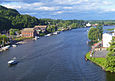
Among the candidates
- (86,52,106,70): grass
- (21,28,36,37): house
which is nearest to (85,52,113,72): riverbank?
(86,52,106,70): grass

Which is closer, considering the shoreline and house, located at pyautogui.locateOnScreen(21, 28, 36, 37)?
the shoreline

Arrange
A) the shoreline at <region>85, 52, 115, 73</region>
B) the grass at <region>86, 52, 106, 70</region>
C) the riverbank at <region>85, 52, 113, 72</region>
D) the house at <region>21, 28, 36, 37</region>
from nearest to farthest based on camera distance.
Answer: the riverbank at <region>85, 52, 113, 72</region>, the shoreline at <region>85, 52, 115, 73</region>, the grass at <region>86, 52, 106, 70</region>, the house at <region>21, 28, 36, 37</region>

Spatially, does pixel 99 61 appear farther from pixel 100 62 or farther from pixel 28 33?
pixel 28 33

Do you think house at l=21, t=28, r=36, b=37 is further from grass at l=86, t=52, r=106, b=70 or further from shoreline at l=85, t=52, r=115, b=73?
grass at l=86, t=52, r=106, b=70

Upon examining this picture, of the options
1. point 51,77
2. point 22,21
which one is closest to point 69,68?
point 51,77

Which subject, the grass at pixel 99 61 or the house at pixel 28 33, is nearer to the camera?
the grass at pixel 99 61

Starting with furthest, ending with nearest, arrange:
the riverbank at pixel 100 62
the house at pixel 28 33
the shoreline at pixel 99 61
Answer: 1. the house at pixel 28 33
2. the shoreline at pixel 99 61
3. the riverbank at pixel 100 62

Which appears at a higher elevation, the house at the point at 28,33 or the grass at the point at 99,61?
the house at the point at 28,33

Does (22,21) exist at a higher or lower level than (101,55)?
higher

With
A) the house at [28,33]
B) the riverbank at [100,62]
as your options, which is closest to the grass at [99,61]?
the riverbank at [100,62]

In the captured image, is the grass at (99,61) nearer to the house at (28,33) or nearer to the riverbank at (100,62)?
the riverbank at (100,62)

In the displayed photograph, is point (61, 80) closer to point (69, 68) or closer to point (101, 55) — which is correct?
point (69, 68)
